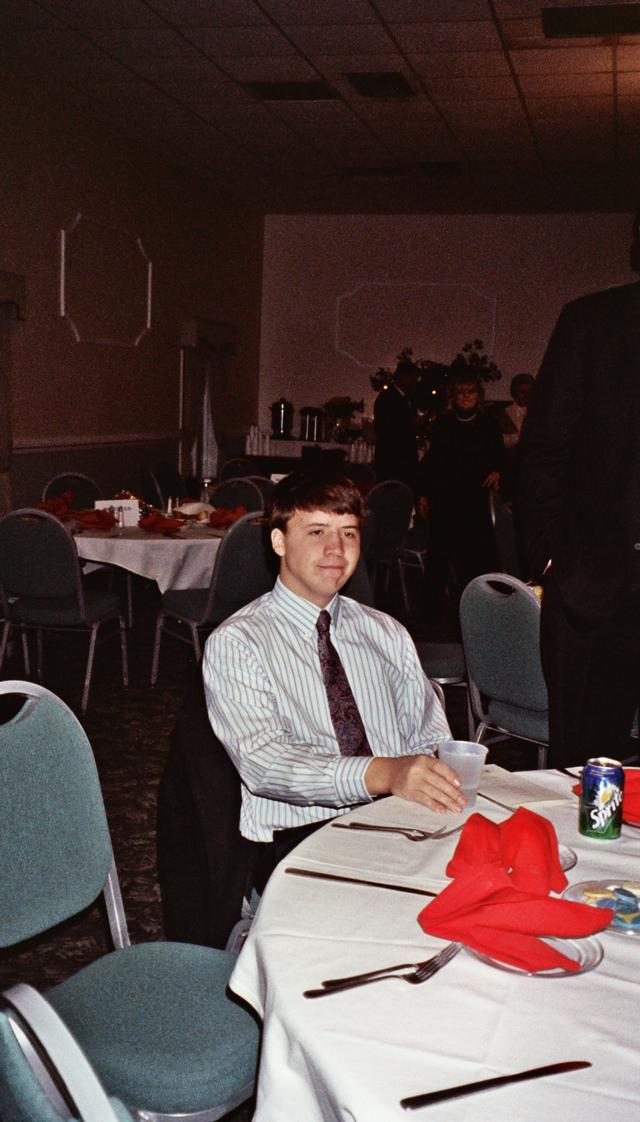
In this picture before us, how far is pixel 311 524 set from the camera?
2125 mm

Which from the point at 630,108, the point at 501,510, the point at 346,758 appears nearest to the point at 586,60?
the point at 630,108

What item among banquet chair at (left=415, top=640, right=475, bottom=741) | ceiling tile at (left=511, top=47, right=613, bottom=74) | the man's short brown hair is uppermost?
ceiling tile at (left=511, top=47, right=613, bottom=74)

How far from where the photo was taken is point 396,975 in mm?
1137

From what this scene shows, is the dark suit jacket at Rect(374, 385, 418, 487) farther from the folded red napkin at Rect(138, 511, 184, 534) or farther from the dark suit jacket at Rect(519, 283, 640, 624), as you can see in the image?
the dark suit jacket at Rect(519, 283, 640, 624)

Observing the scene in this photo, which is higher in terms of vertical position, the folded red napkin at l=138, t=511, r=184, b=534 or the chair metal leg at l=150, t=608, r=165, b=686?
the folded red napkin at l=138, t=511, r=184, b=534

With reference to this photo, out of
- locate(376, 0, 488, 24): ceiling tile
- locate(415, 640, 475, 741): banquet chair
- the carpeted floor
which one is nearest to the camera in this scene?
the carpeted floor

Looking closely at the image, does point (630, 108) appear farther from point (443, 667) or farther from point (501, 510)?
point (443, 667)

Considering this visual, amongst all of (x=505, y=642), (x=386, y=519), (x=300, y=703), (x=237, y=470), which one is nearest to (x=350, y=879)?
(x=300, y=703)

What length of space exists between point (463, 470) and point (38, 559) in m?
2.97

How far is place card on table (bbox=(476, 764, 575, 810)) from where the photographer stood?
1.69m

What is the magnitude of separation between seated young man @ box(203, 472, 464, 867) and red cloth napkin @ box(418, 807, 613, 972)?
338 millimetres

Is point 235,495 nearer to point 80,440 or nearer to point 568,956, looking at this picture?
point 80,440

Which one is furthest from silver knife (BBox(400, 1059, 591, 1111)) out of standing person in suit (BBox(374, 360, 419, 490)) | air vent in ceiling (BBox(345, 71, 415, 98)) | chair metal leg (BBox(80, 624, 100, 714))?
standing person in suit (BBox(374, 360, 419, 490))

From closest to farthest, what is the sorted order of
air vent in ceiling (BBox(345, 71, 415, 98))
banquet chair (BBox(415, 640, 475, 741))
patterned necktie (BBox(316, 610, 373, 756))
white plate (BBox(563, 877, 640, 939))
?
white plate (BBox(563, 877, 640, 939)), patterned necktie (BBox(316, 610, 373, 756)), banquet chair (BBox(415, 640, 475, 741)), air vent in ceiling (BBox(345, 71, 415, 98))
